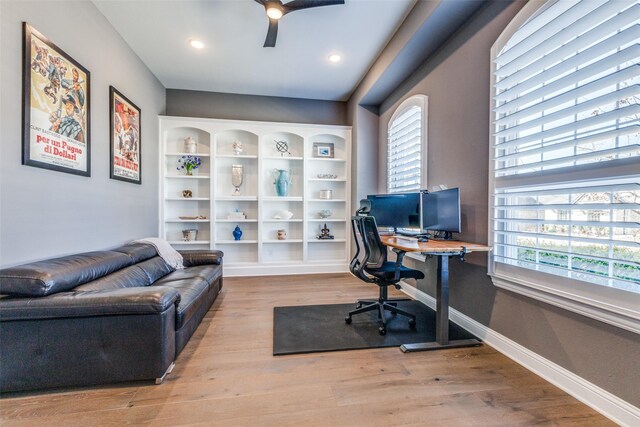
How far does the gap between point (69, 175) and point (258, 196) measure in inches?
98.1

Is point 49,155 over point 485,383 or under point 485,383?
over

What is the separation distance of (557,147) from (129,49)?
14.4 feet

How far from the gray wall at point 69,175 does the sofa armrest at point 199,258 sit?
27.7 inches

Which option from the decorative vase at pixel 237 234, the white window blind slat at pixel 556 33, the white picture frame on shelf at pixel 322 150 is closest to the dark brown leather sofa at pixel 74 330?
the decorative vase at pixel 237 234

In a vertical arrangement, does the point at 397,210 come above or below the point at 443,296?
above

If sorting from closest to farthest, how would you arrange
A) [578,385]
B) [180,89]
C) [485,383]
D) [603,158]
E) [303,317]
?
[603,158]
[578,385]
[485,383]
[303,317]
[180,89]

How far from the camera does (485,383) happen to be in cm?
172

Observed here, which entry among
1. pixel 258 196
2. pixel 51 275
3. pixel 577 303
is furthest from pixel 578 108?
pixel 258 196

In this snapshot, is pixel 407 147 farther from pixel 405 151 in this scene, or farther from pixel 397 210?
pixel 397 210

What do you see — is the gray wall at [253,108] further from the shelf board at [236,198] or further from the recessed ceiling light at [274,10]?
the recessed ceiling light at [274,10]

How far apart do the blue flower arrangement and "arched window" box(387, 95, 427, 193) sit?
10.1 feet

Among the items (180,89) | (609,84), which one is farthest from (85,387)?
(180,89)

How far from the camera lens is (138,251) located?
2.74 meters

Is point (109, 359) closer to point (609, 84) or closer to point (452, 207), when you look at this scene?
point (452, 207)
